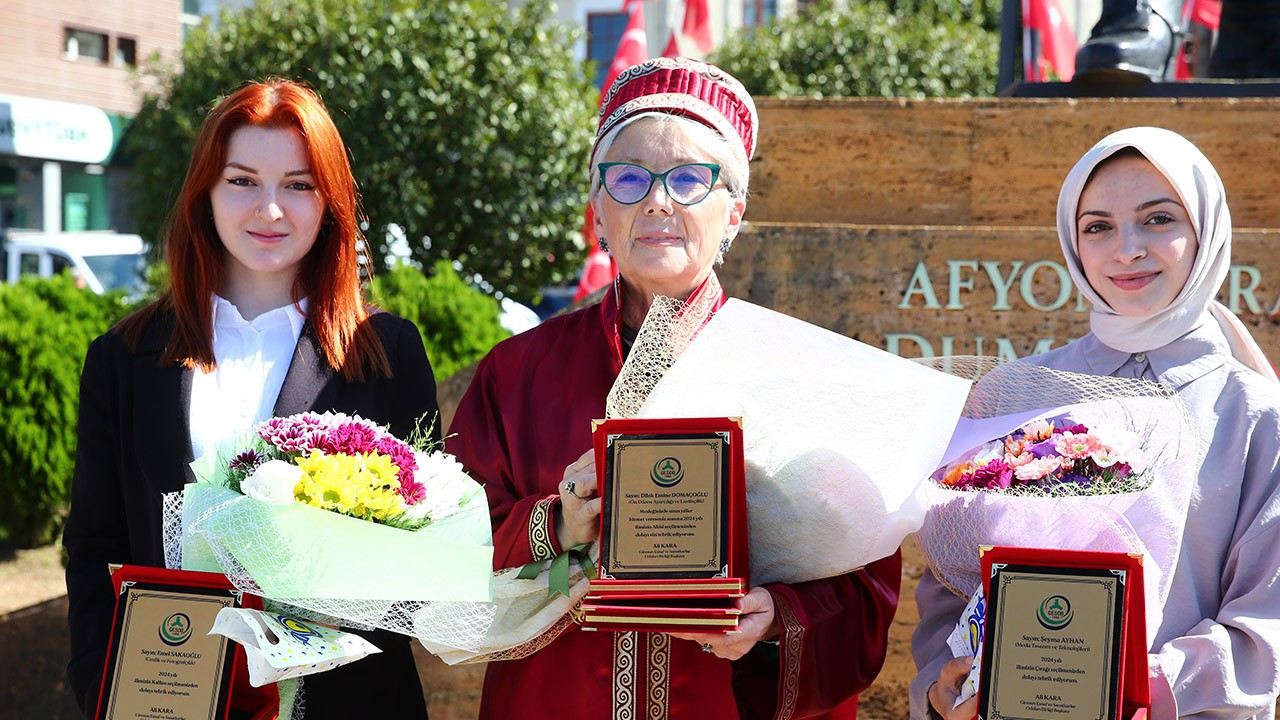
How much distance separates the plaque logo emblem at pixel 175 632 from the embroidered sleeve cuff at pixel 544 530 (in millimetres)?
604

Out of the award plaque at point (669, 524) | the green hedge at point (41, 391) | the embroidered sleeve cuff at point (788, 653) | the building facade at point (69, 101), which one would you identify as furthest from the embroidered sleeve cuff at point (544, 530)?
the building facade at point (69, 101)

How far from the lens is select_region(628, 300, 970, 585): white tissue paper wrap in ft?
6.90

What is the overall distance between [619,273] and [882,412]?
741mm

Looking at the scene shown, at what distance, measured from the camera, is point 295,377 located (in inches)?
105

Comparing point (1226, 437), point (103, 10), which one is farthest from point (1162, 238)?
point (103, 10)

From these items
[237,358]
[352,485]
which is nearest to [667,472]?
[352,485]

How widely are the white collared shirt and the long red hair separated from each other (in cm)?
3

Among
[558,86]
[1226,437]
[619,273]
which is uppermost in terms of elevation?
[558,86]

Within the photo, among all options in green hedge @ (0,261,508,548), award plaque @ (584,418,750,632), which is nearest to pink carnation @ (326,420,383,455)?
award plaque @ (584,418,750,632)

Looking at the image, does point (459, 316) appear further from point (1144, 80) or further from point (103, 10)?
point (103, 10)

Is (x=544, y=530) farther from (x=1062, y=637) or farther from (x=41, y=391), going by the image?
(x=41, y=391)

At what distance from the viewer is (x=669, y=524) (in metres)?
2.08

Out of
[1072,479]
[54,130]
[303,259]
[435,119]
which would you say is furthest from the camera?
[54,130]

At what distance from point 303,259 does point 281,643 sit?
1.05m
